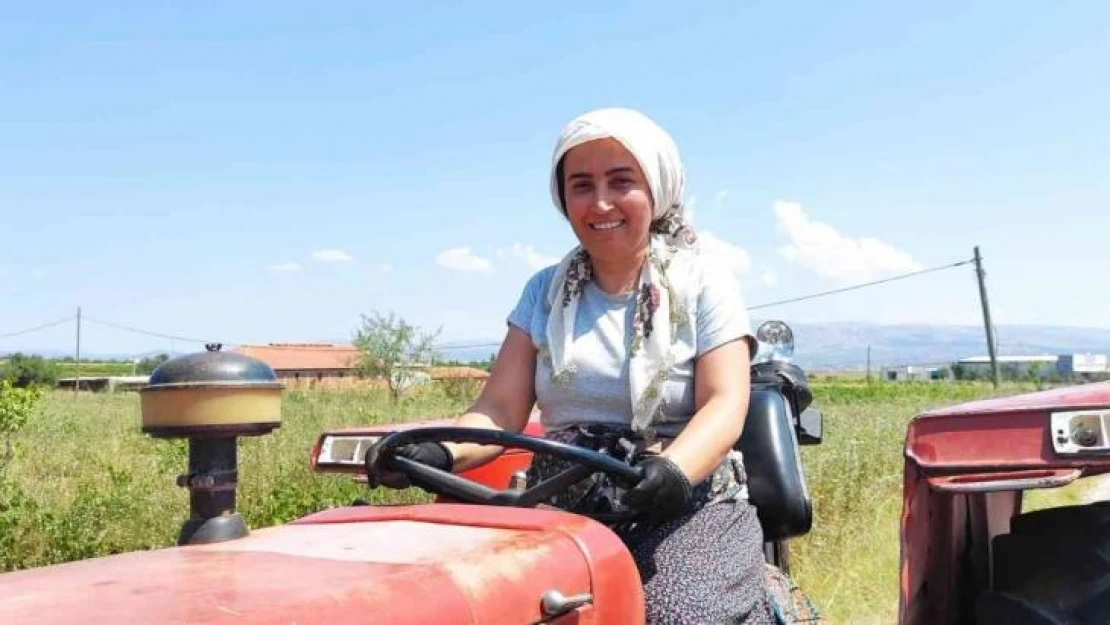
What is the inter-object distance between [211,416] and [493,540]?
535 millimetres

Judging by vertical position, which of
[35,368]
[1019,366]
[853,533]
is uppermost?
[35,368]

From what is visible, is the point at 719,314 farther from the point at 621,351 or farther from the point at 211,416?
the point at 211,416

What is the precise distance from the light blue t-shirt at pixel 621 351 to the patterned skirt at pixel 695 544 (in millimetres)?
69

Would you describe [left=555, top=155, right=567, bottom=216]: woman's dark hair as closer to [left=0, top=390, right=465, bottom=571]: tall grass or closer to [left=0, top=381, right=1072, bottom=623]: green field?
[left=0, top=390, right=465, bottom=571]: tall grass

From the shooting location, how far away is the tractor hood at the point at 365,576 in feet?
4.36

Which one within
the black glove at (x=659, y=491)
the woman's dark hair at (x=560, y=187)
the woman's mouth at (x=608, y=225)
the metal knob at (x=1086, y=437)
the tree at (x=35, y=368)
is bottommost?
the black glove at (x=659, y=491)

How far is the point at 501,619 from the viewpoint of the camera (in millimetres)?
1536

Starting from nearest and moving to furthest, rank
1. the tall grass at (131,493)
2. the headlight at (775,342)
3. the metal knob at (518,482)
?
1. the metal knob at (518,482)
2. the headlight at (775,342)
3. the tall grass at (131,493)

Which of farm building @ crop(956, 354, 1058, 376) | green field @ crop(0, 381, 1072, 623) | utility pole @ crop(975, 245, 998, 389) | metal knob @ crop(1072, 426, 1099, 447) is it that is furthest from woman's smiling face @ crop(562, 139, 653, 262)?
farm building @ crop(956, 354, 1058, 376)

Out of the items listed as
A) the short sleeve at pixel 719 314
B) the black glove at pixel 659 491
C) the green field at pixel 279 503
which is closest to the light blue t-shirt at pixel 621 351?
the short sleeve at pixel 719 314

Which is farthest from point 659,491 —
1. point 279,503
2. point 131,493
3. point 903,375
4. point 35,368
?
point 903,375

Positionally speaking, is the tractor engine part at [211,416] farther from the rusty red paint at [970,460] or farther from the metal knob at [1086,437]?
the metal knob at [1086,437]

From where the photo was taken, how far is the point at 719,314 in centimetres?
256

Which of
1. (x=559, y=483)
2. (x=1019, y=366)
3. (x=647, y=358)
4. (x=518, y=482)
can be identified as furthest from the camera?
(x=1019, y=366)
